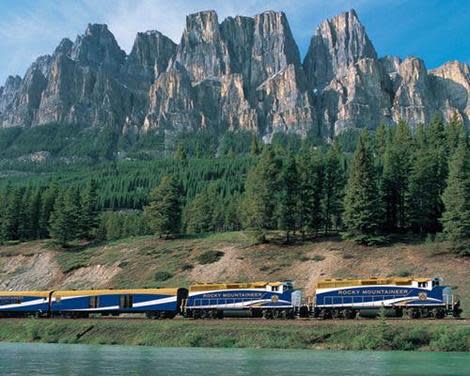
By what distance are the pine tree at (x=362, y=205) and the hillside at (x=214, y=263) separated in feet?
6.46

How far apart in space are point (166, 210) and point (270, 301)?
1815 inches

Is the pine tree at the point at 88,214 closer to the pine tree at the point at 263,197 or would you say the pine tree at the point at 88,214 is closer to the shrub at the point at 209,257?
the shrub at the point at 209,257

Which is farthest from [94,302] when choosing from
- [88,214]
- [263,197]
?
[88,214]

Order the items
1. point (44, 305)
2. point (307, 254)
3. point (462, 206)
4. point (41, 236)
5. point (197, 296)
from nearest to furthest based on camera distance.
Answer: point (197, 296), point (44, 305), point (462, 206), point (307, 254), point (41, 236)

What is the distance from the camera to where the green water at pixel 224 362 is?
31641 millimetres

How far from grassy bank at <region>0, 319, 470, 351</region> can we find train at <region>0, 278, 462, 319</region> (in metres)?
3.85

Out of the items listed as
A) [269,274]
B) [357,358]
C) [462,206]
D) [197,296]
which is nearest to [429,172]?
[462,206]

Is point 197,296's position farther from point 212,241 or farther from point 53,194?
point 53,194

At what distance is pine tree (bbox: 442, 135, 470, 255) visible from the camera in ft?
228

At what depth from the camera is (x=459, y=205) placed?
71.4m

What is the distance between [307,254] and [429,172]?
22.3m

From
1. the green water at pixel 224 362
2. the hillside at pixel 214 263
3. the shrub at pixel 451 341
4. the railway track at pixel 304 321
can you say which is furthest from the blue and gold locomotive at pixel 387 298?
the green water at pixel 224 362

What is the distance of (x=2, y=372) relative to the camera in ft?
107

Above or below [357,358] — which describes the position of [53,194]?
above
